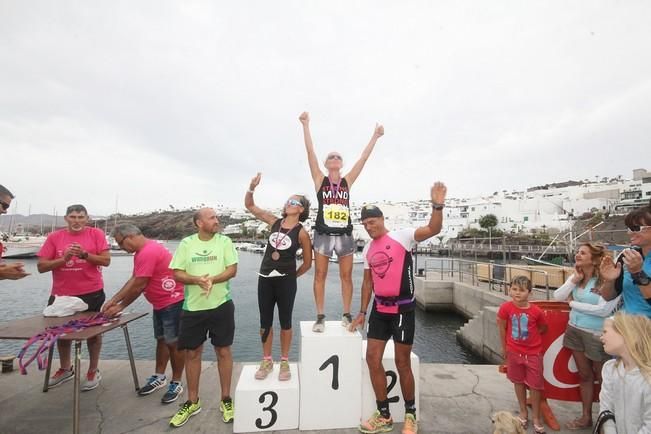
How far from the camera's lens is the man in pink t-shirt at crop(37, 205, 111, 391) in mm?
3603

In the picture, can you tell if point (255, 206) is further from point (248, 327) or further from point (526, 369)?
point (248, 327)

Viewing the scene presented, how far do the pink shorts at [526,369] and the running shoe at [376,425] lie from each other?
1.39m

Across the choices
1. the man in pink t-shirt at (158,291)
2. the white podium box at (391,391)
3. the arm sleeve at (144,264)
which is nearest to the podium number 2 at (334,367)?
the white podium box at (391,391)

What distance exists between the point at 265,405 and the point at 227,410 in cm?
43

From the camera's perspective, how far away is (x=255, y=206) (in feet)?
12.4

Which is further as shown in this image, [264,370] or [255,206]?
[255,206]

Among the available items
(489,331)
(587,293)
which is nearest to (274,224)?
(587,293)

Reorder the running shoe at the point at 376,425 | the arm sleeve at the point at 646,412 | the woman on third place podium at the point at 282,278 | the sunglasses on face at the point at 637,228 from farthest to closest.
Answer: the woman on third place podium at the point at 282,278 < the running shoe at the point at 376,425 < the sunglasses on face at the point at 637,228 < the arm sleeve at the point at 646,412

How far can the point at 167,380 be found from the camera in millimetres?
4027

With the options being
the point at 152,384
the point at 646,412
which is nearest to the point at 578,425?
the point at 646,412

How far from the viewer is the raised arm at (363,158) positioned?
3.85 metres

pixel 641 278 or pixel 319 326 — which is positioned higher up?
pixel 641 278

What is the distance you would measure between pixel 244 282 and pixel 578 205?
79.8 m

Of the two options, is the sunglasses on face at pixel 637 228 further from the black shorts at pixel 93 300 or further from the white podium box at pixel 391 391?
the black shorts at pixel 93 300
